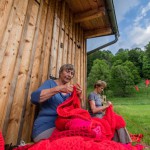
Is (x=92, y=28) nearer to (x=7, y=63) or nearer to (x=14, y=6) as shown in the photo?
(x=14, y=6)

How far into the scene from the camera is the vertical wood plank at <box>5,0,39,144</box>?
197 centimetres

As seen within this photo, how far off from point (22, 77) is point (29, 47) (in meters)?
0.49

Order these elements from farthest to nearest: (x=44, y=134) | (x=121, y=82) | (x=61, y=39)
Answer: (x=121, y=82)
(x=61, y=39)
(x=44, y=134)

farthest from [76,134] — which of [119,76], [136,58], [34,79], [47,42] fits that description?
[136,58]

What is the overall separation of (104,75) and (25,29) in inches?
1571

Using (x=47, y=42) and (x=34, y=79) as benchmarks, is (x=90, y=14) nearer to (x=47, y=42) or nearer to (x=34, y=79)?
(x=47, y=42)

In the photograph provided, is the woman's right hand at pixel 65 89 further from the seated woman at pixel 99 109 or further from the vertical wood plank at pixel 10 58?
the seated woman at pixel 99 109

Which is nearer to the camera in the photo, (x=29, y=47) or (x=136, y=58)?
(x=29, y=47)

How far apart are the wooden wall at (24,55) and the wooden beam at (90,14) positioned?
879 millimetres

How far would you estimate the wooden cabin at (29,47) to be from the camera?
76.8 inches

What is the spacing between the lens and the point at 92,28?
4.97 meters

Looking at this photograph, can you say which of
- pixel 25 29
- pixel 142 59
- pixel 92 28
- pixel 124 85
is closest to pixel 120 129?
pixel 25 29

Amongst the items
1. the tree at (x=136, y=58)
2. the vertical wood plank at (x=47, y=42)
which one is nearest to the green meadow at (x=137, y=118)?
the vertical wood plank at (x=47, y=42)

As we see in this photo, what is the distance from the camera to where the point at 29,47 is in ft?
7.96
